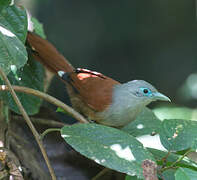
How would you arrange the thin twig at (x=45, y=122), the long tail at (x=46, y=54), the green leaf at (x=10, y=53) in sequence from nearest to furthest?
the green leaf at (x=10, y=53), the thin twig at (x=45, y=122), the long tail at (x=46, y=54)

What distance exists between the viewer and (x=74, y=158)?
269 cm

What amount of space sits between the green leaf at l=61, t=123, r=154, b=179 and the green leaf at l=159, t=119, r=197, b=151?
27 centimetres

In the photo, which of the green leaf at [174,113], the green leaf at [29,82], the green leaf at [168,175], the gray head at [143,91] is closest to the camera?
the green leaf at [168,175]

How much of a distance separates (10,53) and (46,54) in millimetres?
1322

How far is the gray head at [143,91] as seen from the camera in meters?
3.16

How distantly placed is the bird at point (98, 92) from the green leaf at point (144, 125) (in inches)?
2.1

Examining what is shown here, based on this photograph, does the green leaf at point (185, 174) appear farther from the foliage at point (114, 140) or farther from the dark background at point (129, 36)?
the dark background at point (129, 36)

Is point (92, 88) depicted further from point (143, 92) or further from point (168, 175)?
point (168, 175)

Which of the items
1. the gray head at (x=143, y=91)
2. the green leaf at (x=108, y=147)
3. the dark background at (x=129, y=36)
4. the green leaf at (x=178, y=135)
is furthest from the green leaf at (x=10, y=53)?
the dark background at (x=129, y=36)

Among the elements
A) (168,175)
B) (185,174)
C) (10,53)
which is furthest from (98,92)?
(185,174)

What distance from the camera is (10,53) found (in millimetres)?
1803

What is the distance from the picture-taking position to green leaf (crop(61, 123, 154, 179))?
1.62 metres

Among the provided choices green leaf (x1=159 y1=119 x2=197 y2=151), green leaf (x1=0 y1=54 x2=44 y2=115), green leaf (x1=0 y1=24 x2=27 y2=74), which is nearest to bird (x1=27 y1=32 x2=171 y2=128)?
green leaf (x1=0 y1=54 x2=44 y2=115)

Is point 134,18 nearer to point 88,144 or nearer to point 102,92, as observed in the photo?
point 102,92
